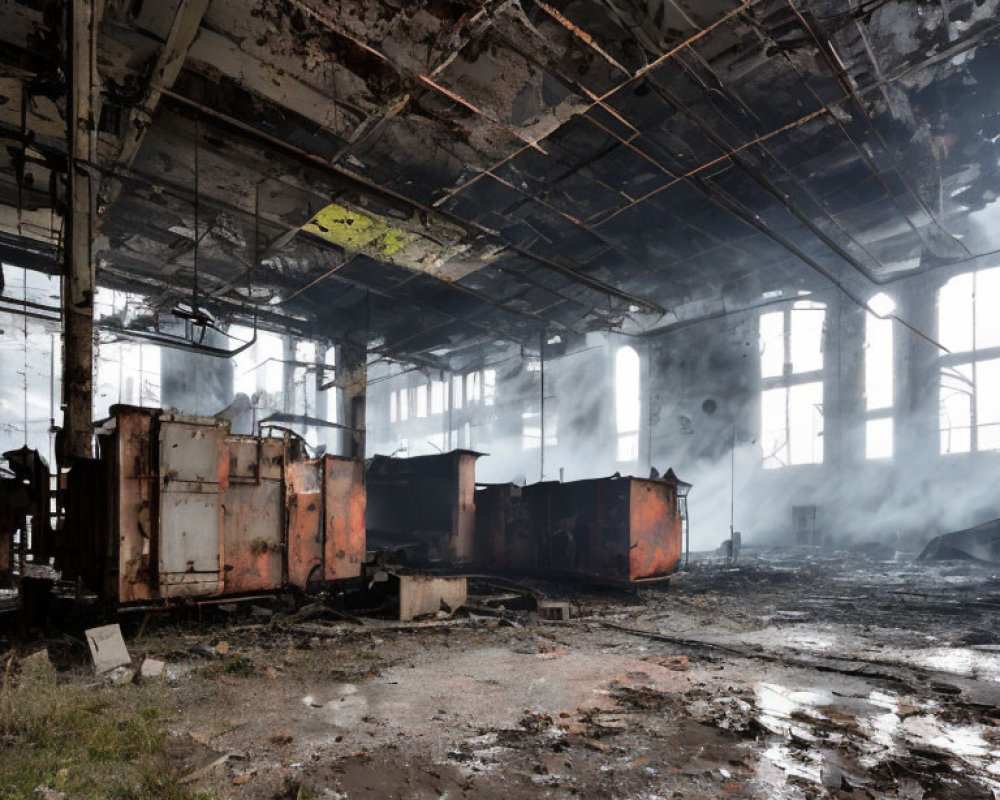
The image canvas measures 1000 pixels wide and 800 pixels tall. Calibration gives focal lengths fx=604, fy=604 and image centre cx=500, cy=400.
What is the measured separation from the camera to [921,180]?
1150cm

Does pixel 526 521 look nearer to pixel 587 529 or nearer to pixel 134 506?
pixel 587 529

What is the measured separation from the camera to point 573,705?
441cm

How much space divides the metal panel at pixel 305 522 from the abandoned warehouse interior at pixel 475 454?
0.05 m

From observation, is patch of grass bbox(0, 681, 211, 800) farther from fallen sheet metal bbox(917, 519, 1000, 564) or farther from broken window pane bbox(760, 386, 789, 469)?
broken window pane bbox(760, 386, 789, 469)

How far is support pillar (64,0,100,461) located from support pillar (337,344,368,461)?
7.70 meters

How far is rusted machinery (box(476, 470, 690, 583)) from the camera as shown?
9.81m

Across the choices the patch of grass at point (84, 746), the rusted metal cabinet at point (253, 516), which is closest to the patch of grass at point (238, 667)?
the patch of grass at point (84, 746)

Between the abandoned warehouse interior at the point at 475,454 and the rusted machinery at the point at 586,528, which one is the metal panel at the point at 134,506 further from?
the rusted machinery at the point at 586,528

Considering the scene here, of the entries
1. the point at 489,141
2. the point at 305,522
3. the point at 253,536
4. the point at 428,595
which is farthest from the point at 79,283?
the point at 428,595

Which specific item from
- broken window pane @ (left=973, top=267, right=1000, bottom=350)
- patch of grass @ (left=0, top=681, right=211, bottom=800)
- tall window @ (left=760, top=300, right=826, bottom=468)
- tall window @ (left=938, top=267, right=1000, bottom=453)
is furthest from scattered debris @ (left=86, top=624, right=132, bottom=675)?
broken window pane @ (left=973, top=267, right=1000, bottom=350)

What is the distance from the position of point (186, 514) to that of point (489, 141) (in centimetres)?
579

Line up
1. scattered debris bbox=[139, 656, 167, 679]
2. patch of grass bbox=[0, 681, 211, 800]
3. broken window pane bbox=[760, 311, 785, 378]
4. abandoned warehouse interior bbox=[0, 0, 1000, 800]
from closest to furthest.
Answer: patch of grass bbox=[0, 681, 211, 800], abandoned warehouse interior bbox=[0, 0, 1000, 800], scattered debris bbox=[139, 656, 167, 679], broken window pane bbox=[760, 311, 785, 378]

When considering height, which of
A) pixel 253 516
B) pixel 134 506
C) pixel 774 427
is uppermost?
pixel 774 427

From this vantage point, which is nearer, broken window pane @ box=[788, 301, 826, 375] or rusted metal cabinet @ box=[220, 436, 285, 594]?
rusted metal cabinet @ box=[220, 436, 285, 594]
